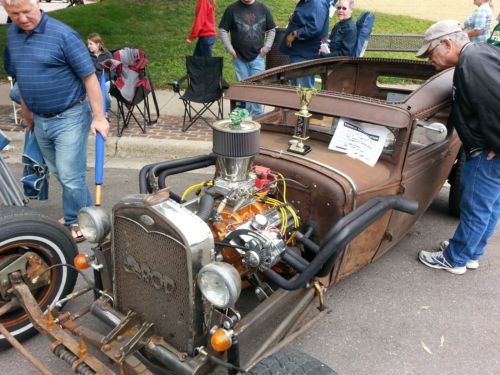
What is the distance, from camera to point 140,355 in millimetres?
2238

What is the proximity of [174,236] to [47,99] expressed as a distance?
2.04m

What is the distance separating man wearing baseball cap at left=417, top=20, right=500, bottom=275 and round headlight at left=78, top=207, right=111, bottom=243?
2457mm

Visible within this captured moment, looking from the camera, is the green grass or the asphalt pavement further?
the green grass

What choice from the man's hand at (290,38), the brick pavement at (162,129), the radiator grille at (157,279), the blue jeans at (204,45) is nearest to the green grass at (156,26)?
the blue jeans at (204,45)

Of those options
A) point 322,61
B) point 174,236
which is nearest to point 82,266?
point 174,236

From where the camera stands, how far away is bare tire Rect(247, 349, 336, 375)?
197cm

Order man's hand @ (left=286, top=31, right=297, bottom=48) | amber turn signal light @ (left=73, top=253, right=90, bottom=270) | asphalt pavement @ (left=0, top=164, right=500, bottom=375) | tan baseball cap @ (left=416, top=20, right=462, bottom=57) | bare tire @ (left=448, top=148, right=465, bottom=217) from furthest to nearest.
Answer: man's hand @ (left=286, top=31, right=297, bottom=48) < bare tire @ (left=448, top=148, right=465, bottom=217) < tan baseball cap @ (left=416, top=20, right=462, bottom=57) < asphalt pavement @ (left=0, top=164, right=500, bottom=375) < amber turn signal light @ (left=73, top=253, right=90, bottom=270)

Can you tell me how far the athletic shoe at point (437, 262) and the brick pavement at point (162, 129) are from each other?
3.42 metres

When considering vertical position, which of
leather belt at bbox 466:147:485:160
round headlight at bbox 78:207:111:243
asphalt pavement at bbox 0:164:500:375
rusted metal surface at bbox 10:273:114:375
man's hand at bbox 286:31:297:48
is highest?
man's hand at bbox 286:31:297:48

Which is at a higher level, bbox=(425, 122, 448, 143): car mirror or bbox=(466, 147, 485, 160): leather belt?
bbox=(425, 122, 448, 143): car mirror

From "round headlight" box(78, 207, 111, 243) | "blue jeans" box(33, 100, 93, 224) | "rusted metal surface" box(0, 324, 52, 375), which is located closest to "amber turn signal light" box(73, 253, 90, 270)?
"round headlight" box(78, 207, 111, 243)

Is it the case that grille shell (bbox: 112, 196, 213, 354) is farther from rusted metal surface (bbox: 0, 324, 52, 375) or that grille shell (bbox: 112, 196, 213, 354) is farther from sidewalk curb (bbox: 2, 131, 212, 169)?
sidewalk curb (bbox: 2, 131, 212, 169)

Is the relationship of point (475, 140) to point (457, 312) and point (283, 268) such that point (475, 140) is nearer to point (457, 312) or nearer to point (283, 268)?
point (457, 312)

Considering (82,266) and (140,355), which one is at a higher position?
(82,266)
